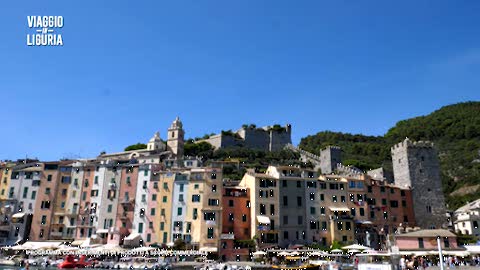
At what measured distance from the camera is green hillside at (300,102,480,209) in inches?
4188

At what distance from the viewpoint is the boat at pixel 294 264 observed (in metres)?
40.8

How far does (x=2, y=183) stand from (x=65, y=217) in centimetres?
1401

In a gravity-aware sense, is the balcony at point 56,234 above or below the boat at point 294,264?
above

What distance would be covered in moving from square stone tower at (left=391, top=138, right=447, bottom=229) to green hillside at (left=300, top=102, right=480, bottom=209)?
116 feet

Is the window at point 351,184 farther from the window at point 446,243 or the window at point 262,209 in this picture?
the window at point 446,243

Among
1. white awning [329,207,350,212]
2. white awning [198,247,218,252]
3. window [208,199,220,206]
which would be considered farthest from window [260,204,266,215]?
white awning [329,207,350,212]

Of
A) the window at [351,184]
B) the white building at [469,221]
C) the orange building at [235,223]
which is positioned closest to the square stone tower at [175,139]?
the orange building at [235,223]

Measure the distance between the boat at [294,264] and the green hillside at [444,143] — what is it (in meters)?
60.4

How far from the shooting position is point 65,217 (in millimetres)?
63344

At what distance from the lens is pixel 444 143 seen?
130 m

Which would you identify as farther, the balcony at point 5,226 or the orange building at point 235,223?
the balcony at point 5,226

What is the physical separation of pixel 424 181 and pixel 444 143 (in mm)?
76952

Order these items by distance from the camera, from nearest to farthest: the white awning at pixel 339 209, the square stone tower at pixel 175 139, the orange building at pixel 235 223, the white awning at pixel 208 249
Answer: the white awning at pixel 208 249, the orange building at pixel 235 223, the white awning at pixel 339 209, the square stone tower at pixel 175 139

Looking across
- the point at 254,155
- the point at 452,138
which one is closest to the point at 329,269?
the point at 254,155
